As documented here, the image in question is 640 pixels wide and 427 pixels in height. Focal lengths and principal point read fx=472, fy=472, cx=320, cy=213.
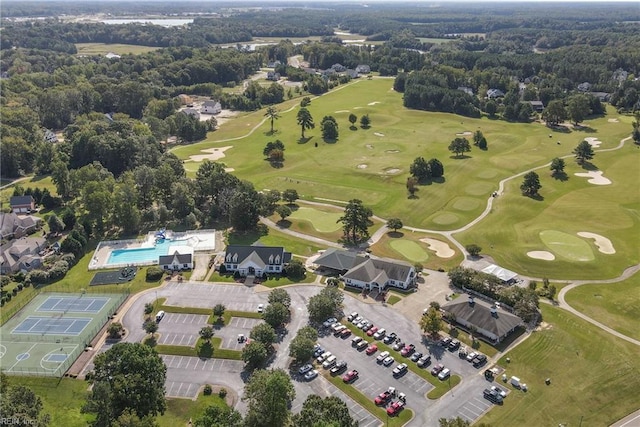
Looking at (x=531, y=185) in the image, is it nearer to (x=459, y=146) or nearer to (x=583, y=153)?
(x=459, y=146)

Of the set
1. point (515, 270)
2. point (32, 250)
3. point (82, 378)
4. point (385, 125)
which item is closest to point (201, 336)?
point (82, 378)

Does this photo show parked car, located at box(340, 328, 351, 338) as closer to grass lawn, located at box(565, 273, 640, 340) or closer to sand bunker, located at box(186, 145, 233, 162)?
grass lawn, located at box(565, 273, 640, 340)

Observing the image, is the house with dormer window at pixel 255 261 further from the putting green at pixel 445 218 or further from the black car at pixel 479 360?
the putting green at pixel 445 218

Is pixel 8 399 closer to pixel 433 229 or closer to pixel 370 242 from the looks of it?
pixel 370 242

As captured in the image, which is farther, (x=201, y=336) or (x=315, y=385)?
(x=201, y=336)

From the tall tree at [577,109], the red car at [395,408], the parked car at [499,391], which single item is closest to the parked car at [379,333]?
the red car at [395,408]

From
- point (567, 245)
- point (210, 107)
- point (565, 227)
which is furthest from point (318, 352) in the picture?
point (210, 107)

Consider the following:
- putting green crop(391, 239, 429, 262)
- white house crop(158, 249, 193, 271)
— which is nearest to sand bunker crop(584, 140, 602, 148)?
putting green crop(391, 239, 429, 262)
